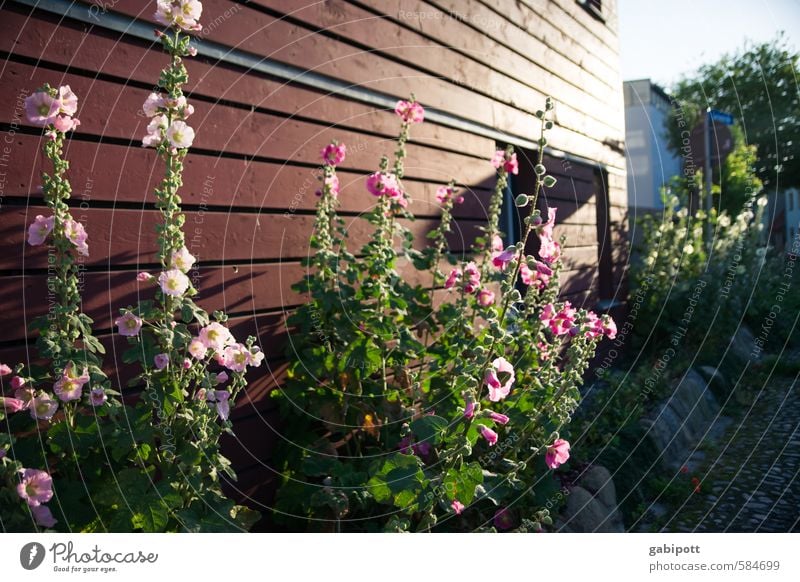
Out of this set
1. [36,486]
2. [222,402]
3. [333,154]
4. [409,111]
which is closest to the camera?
[36,486]

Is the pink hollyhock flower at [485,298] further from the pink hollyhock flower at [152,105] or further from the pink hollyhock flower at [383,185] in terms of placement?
the pink hollyhock flower at [152,105]

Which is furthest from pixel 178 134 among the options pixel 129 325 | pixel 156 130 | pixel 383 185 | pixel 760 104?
pixel 760 104

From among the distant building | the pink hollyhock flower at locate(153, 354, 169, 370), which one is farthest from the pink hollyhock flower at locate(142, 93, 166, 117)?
the distant building

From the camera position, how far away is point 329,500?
7.75 ft

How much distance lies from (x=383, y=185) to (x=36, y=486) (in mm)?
1792

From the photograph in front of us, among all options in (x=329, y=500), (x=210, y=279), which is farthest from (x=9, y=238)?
(x=329, y=500)

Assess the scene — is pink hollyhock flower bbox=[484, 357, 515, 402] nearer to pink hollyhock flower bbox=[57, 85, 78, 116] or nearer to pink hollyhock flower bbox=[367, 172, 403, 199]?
pink hollyhock flower bbox=[367, 172, 403, 199]

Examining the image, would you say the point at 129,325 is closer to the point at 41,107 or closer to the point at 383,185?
the point at 41,107

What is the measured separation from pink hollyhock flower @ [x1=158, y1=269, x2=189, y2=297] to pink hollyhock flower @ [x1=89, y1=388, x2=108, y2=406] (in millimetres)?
315

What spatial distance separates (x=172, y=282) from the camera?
1.89m

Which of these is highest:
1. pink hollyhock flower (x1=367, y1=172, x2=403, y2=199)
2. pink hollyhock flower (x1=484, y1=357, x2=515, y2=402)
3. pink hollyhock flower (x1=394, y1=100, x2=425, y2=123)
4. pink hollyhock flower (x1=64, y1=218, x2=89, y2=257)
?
pink hollyhock flower (x1=394, y1=100, x2=425, y2=123)

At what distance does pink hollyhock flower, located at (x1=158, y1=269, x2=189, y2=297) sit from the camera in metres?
1.88

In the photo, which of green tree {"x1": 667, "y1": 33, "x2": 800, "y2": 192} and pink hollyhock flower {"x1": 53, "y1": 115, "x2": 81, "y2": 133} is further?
green tree {"x1": 667, "y1": 33, "x2": 800, "y2": 192}
